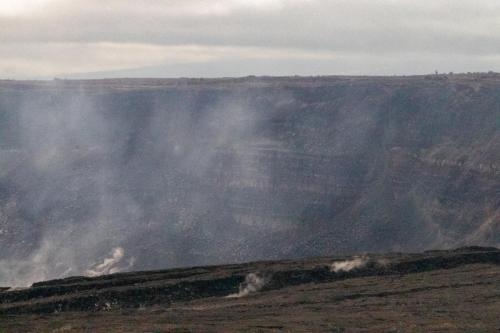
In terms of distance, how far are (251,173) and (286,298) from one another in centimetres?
5296

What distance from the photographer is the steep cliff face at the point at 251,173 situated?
298 feet

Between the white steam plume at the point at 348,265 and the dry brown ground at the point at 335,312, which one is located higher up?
the dry brown ground at the point at 335,312

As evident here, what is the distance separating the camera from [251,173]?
102 metres

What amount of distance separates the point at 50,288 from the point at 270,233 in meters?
43.2

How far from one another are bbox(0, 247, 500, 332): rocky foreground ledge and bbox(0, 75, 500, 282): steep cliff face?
26953 millimetres

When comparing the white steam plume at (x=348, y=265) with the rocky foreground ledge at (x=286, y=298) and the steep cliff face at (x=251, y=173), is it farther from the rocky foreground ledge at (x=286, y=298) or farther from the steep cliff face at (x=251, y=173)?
the steep cliff face at (x=251, y=173)

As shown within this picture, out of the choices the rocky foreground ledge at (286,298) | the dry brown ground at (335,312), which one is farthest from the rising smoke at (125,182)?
the dry brown ground at (335,312)

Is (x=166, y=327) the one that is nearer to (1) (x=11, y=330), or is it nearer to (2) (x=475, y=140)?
(1) (x=11, y=330)

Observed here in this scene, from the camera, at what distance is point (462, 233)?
8450cm

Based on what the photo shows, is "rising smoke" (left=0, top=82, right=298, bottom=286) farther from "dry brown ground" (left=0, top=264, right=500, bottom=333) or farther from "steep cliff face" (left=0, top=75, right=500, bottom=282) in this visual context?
"dry brown ground" (left=0, top=264, right=500, bottom=333)

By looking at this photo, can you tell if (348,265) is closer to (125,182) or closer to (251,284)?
(251,284)

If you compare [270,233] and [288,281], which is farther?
[270,233]

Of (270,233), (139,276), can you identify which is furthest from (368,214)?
(139,276)

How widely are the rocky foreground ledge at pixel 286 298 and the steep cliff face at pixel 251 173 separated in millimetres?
26953
